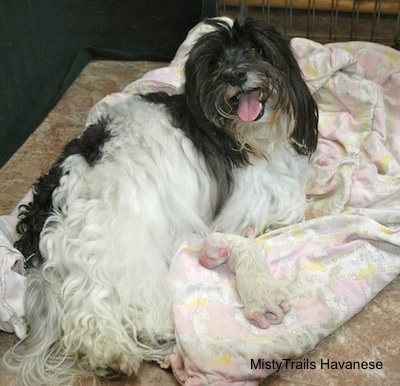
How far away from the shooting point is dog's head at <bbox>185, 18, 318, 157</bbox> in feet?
7.01

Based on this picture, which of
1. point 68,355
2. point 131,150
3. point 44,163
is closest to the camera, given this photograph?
point 68,355

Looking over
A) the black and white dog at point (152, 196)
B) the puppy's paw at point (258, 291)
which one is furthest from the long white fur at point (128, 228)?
the puppy's paw at point (258, 291)

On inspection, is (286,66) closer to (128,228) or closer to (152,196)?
(152,196)

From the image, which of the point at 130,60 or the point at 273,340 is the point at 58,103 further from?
the point at 273,340

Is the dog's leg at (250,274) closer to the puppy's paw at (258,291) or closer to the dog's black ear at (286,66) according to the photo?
the puppy's paw at (258,291)

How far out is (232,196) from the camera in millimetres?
2396

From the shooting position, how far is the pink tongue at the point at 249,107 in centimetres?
218

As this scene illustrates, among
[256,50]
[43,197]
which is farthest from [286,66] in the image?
[43,197]

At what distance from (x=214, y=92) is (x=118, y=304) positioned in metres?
0.78

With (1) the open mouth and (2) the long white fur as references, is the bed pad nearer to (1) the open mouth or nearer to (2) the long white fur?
(2) the long white fur

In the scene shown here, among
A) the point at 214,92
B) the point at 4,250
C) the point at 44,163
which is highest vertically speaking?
the point at 214,92

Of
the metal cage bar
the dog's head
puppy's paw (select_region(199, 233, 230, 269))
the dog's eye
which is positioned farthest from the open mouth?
the metal cage bar

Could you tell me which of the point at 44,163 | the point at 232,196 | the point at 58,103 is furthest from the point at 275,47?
the point at 58,103

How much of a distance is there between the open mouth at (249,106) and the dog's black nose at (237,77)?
2.3 inches
